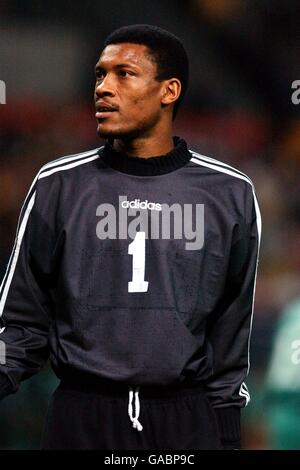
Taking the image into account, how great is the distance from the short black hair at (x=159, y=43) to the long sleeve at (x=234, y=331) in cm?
28

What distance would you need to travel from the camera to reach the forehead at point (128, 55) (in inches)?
71.0

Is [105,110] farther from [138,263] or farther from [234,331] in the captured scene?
[234,331]

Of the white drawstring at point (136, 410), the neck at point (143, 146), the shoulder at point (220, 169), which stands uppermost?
the neck at point (143, 146)

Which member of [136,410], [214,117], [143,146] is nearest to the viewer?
[136,410]

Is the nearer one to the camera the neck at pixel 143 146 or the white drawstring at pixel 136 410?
the white drawstring at pixel 136 410

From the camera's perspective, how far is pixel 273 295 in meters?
2.71

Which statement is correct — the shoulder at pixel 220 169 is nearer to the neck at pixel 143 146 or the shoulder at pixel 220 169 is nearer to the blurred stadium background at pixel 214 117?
the neck at pixel 143 146

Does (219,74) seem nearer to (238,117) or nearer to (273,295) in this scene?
(238,117)

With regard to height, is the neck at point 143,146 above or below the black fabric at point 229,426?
above

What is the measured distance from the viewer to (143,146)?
1.86 meters

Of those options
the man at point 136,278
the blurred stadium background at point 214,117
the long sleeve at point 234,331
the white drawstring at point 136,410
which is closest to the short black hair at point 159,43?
the man at point 136,278

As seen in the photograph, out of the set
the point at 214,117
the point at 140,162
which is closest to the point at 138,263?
the point at 140,162

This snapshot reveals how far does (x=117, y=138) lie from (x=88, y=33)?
89 centimetres

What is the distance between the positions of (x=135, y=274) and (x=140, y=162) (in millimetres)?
226
